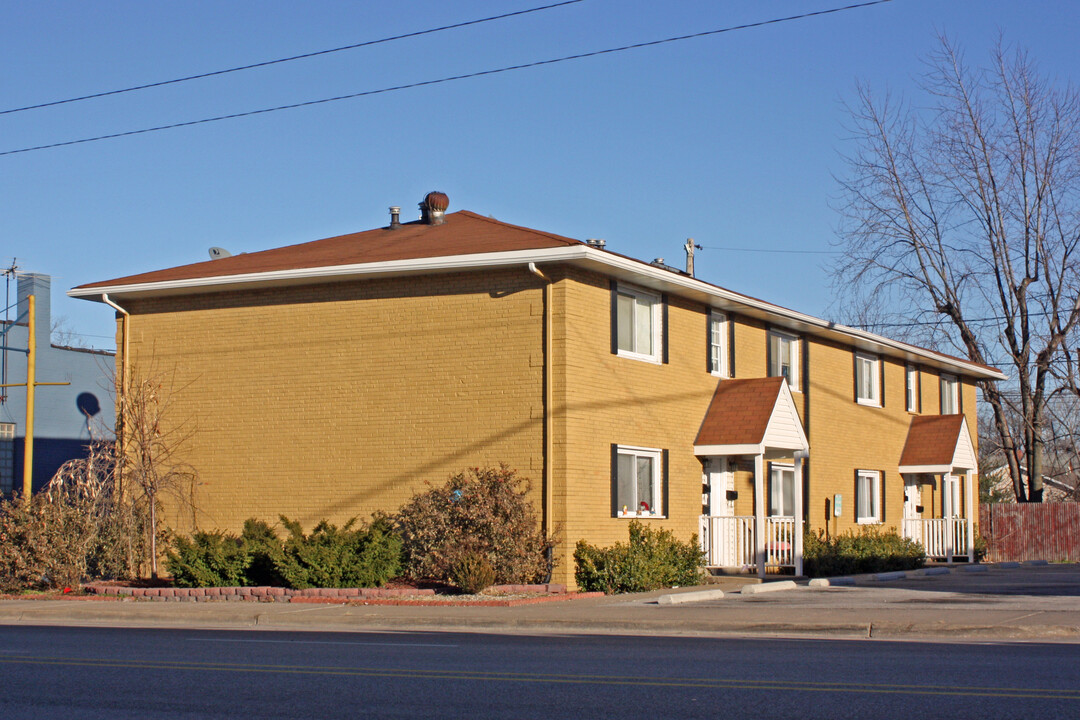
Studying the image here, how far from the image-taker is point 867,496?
32000 mm

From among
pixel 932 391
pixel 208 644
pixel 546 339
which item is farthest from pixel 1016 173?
pixel 208 644

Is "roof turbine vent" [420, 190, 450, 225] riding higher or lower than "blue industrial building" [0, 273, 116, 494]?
higher

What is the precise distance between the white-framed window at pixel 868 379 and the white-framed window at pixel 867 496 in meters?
1.85

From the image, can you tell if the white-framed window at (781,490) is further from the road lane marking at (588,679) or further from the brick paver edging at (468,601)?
the road lane marking at (588,679)

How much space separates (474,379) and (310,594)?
460cm

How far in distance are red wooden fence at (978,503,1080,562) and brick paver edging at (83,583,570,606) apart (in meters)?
22.7

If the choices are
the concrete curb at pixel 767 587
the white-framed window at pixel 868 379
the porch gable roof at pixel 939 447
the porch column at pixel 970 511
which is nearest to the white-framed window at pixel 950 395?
the porch gable roof at pixel 939 447

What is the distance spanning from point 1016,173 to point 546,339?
25372mm

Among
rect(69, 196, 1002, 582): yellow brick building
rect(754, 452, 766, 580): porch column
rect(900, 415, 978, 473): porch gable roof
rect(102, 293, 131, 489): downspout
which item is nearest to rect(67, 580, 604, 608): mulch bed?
rect(69, 196, 1002, 582): yellow brick building

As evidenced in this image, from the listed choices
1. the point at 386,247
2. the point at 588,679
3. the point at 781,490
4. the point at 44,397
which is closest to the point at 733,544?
the point at 781,490

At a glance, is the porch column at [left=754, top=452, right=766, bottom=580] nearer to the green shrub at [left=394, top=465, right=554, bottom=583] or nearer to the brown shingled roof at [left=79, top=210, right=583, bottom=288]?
the green shrub at [left=394, top=465, right=554, bottom=583]

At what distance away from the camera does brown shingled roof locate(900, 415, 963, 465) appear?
32.8 m

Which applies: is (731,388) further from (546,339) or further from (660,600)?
(660,600)

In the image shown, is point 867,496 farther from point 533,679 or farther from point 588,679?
point 533,679
